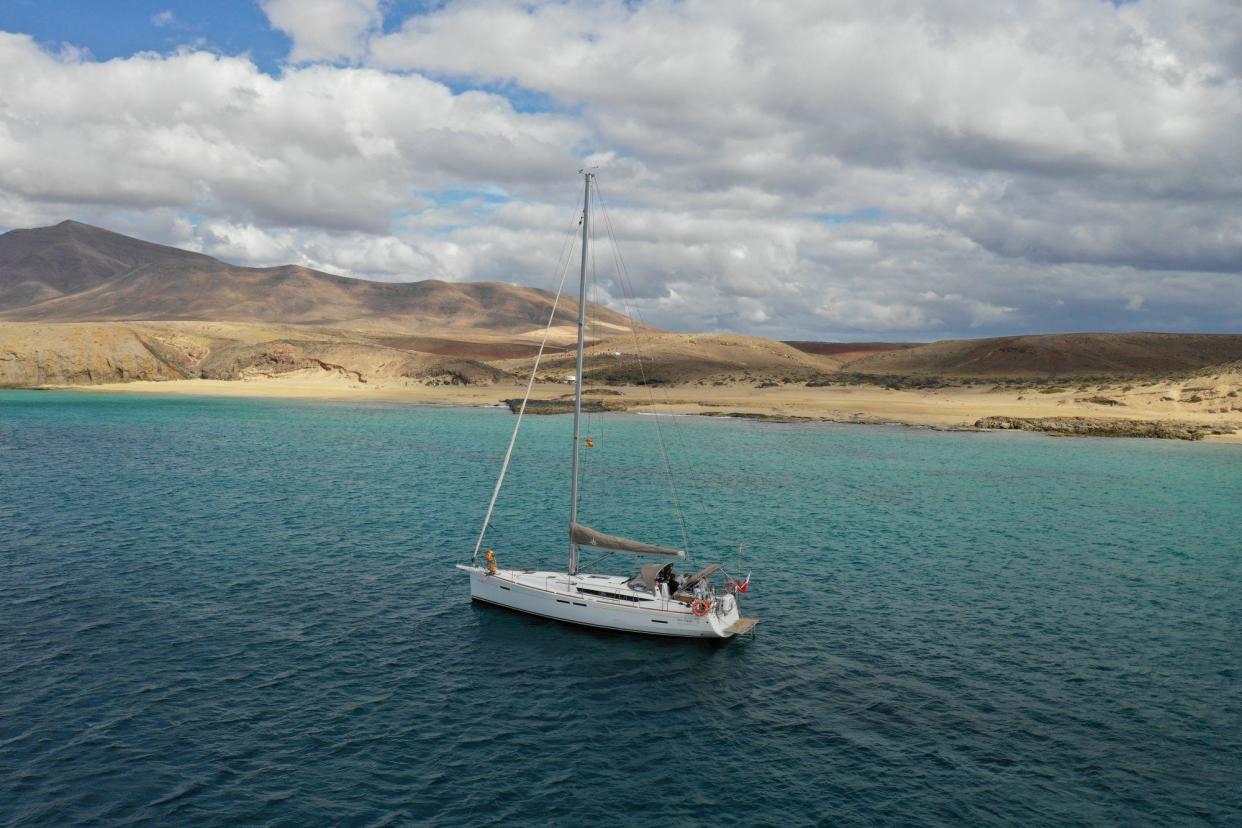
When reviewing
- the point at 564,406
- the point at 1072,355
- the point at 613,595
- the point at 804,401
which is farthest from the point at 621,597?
the point at 1072,355

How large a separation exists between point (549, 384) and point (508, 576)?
119 meters

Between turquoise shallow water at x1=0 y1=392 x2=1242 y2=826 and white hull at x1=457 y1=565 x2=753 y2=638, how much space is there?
0.56m

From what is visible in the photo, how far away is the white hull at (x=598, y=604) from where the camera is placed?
27609mm

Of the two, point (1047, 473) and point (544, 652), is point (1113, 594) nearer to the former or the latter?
point (544, 652)

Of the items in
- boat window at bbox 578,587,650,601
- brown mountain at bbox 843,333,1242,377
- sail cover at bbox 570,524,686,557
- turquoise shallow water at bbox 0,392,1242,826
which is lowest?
turquoise shallow water at bbox 0,392,1242,826

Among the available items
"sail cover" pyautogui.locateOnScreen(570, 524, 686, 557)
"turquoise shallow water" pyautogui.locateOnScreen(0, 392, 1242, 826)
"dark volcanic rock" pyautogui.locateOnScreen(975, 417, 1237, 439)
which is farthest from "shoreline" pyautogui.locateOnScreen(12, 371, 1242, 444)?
"sail cover" pyautogui.locateOnScreen(570, 524, 686, 557)

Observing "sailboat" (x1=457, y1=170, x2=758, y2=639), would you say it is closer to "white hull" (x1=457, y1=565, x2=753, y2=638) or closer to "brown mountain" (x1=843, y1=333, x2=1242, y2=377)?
"white hull" (x1=457, y1=565, x2=753, y2=638)

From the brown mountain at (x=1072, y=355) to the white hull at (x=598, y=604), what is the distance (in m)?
156

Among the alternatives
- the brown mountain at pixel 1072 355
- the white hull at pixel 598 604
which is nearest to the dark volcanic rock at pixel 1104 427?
the brown mountain at pixel 1072 355

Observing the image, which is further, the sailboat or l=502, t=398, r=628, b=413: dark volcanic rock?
l=502, t=398, r=628, b=413: dark volcanic rock

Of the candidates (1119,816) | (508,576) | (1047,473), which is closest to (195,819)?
(508,576)

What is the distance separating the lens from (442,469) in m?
60.6

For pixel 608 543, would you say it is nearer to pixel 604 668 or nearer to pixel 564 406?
pixel 604 668

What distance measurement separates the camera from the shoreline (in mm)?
95562
